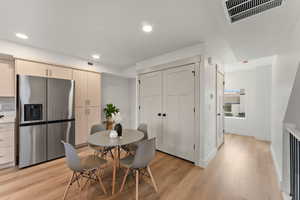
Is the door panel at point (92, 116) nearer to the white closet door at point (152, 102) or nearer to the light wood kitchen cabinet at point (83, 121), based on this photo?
the light wood kitchen cabinet at point (83, 121)

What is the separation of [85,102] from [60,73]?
0.96 m

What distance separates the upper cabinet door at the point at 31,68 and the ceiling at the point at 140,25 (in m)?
0.43

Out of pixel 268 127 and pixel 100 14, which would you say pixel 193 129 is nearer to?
pixel 100 14

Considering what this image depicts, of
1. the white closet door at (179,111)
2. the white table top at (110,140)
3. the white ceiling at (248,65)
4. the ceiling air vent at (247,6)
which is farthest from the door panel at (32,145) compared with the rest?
the white ceiling at (248,65)

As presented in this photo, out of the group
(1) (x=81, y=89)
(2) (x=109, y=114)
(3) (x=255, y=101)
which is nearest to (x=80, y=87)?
(1) (x=81, y=89)

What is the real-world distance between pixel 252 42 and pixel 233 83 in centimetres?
317

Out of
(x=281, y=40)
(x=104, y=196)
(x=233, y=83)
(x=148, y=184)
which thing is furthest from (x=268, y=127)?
(x=104, y=196)

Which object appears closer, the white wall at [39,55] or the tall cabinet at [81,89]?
the white wall at [39,55]

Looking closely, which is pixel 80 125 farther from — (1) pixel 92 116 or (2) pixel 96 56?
(2) pixel 96 56

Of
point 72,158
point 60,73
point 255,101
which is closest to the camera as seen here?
point 72,158

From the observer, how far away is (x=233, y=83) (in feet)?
16.9

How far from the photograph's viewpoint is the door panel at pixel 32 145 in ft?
8.21

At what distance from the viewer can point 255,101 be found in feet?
15.2

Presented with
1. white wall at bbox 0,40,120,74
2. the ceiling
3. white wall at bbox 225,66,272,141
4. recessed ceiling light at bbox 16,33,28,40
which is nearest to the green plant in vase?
white wall at bbox 0,40,120,74
